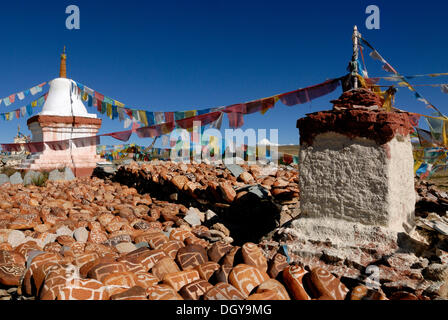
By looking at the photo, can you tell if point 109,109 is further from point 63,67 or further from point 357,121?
point 357,121

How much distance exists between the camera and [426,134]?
511cm

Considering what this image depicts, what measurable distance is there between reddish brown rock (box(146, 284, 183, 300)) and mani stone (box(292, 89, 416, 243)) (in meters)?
1.36

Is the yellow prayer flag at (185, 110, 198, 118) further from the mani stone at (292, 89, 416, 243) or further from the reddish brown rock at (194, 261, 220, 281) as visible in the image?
the reddish brown rock at (194, 261, 220, 281)

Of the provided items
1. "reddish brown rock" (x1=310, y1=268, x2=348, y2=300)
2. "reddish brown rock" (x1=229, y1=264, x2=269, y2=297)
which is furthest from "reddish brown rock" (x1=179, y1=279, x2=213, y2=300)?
"reddish brown rock" (x1=310, y1=268, x2=348, y2=300)

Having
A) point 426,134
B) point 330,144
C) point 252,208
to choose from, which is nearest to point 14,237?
point 252,208

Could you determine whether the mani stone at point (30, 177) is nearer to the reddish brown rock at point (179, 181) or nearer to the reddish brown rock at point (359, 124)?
the reddish brown rock at point (179, 181)

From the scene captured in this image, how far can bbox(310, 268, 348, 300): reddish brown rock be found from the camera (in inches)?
84.7

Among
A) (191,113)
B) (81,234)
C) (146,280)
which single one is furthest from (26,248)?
(191,113)

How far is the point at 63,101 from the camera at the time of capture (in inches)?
407

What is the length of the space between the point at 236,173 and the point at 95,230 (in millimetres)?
3079

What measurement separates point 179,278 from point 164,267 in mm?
286

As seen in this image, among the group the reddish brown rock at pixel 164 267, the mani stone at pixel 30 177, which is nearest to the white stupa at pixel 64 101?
the mani stone at pixel 30 177

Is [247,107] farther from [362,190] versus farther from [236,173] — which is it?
[362,190]

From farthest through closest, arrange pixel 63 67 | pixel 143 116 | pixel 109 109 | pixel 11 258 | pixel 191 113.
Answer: pixel 63 67, pixel 109 109, pixel 143 116, pixel 191 113, pixel 11 258
